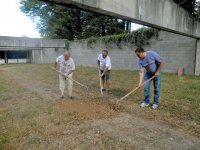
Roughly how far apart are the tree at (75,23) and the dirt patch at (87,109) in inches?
775

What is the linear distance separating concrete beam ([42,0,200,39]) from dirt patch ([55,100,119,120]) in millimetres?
2300

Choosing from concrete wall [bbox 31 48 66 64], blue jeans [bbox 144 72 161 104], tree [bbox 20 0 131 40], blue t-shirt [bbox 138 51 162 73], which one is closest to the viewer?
blue t-shirt [bbox 138 51 162 73]

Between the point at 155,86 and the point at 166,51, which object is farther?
the point at 166,51

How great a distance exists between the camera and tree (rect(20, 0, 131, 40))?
2519 cm

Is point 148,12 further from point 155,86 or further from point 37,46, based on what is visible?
point 37,46

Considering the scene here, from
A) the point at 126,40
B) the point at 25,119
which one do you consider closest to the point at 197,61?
the point at 126,40

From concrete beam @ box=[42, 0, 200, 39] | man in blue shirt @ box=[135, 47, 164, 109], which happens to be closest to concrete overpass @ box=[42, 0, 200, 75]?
concrete beam @ box=[42, 0, 200, 39]

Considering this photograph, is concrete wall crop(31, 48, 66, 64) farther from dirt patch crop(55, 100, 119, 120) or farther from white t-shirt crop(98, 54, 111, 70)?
dirt patch crop(55, 100, 119, 120)

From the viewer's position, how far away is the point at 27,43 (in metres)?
25.1

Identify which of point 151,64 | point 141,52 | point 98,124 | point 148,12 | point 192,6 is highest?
point 192,6

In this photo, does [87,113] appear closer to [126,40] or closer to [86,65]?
[126,40]

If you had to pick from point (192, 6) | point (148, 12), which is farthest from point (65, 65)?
point (192, 6)

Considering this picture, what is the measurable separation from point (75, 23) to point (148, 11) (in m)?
22.9

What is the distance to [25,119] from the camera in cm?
470
